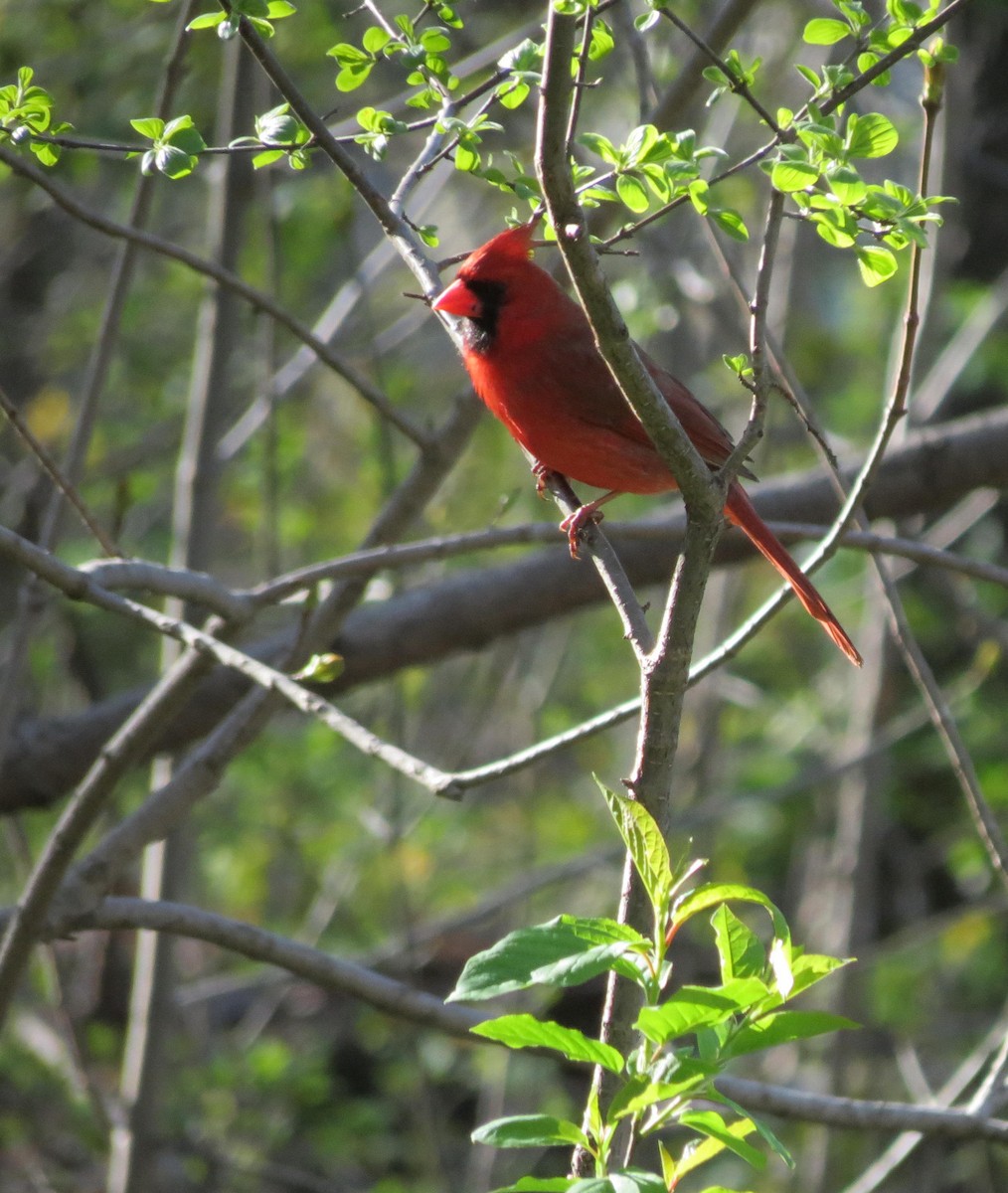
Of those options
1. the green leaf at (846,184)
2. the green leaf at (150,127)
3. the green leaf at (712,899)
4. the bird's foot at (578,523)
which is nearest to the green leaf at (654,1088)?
the green leaf at (712,899)

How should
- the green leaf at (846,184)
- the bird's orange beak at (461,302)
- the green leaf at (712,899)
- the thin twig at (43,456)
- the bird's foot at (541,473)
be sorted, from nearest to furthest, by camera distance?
the green leaf at (712,899), the green leaf at (846,184), the thin twig at (43,456), the bird's orange beak at (461,302), the bird's foot at (541,473)

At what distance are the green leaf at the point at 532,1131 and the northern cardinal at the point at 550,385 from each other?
5.40 feet

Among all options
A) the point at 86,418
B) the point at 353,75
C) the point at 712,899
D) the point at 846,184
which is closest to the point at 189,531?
the point at 86,418

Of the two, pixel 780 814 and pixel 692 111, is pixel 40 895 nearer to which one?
pixel 692 111

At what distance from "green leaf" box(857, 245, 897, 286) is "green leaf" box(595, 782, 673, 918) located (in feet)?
2.08

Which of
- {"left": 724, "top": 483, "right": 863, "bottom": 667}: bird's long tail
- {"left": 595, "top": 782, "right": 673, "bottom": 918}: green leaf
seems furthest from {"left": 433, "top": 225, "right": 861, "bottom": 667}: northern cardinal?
{"left": 595, "top": 782, "right": 673, "bottom": 918}: green leaf

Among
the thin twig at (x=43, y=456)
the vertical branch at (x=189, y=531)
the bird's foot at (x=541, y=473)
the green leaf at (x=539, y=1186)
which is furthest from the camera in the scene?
the vertical branch at (x=189, y=531)

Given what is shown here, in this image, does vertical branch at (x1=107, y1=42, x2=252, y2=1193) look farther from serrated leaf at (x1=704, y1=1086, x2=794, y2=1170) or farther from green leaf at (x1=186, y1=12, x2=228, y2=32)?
serrated leaf at (x1=704, y1=1086, x2=794, y2=1170)

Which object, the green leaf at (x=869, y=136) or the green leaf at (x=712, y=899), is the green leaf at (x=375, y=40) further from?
the green leaf at (x=712, y=899)

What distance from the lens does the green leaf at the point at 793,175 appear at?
55.1 inches

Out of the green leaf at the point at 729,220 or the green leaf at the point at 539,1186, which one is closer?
the green leaf at the point at 539,1186

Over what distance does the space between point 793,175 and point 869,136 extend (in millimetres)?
138

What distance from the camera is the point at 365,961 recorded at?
13.6ft

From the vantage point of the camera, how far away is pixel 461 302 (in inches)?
107
